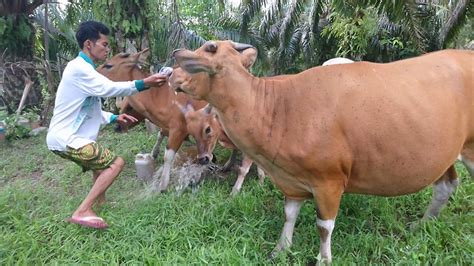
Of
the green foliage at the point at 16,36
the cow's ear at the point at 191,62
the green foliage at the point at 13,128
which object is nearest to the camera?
the cow's ear at the point at 191,62

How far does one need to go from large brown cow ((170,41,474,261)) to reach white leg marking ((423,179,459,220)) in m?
0.66

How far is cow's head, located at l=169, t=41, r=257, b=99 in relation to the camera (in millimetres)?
2771

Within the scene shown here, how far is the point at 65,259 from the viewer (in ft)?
11.3

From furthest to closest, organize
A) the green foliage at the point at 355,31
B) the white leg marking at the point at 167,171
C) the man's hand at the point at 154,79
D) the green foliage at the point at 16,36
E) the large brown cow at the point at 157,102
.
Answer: the green foliage at the point at 355,31 < the green foliage at the point at 16,36 < the large brown cow at the point at 157,102 < the white leg marking at the point at 167,171 < the man's hand at the point at 154,79

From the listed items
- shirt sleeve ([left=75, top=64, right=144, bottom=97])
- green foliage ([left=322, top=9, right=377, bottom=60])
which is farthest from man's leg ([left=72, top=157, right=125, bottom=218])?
green foliage ([left=322, top=9, right=377, bottom=60])

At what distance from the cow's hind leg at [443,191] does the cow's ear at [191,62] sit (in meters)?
2.43

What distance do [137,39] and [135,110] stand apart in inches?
64.0

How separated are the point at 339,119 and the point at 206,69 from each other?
39.3 inches

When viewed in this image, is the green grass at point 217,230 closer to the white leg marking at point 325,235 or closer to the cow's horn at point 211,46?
the white leg marking at point 325,235

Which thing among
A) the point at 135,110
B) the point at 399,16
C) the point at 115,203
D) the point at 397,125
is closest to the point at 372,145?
the point at 397,125

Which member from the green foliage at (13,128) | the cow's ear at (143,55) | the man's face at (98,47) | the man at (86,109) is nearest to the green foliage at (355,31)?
the cow's ear at (143,55)

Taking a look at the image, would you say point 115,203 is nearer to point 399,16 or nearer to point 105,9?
point 105,9

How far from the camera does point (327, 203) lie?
9.89 ft

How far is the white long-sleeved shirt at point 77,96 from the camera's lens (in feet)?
11.9
